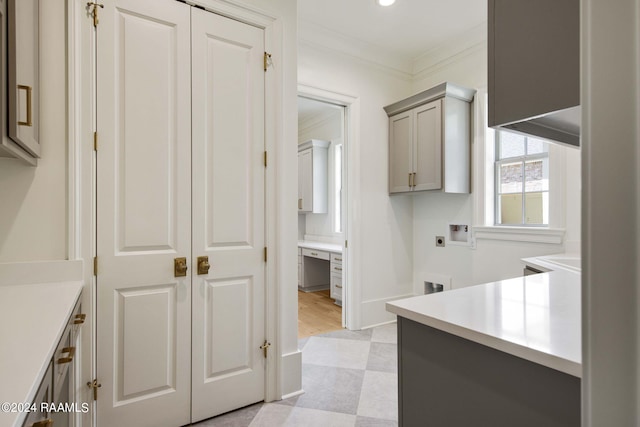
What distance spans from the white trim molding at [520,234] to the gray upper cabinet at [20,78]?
129 inches

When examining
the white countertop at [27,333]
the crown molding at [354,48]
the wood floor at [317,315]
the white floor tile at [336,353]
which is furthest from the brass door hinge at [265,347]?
the crown molding at [354,48]

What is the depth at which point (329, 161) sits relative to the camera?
218 inches

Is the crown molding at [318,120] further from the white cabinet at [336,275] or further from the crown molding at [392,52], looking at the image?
the white cabinet at [336,275]

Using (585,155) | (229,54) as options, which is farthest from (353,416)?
(229,54)

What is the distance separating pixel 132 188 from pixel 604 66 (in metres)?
1.88

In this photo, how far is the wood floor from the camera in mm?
3589

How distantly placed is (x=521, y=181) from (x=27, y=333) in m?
3.48

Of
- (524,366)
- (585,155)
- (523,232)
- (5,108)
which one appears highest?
(5,108)

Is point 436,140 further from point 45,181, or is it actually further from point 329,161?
point 45,181

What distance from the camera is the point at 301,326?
146 inches

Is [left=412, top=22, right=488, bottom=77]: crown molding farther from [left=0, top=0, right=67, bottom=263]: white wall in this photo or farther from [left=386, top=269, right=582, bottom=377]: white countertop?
[left=0, top=0, right=67, bottom=263]: white wall

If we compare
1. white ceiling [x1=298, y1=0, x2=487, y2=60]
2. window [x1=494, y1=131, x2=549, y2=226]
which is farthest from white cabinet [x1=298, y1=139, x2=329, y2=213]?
window [x1=494, y1=131, x2=549, y2=226]

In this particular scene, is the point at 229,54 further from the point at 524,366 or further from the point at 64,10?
the point at 524,366

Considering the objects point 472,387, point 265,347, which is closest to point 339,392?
point 265,347
